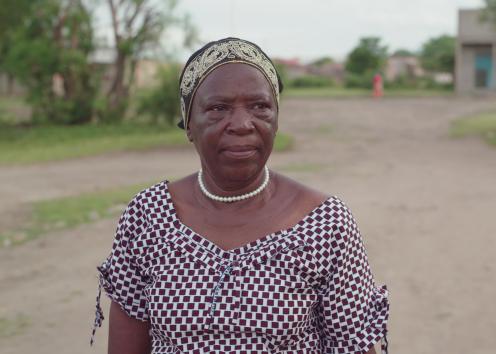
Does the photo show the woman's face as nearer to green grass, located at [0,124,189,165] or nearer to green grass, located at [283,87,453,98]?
green grass, located at [0,124,189,165]

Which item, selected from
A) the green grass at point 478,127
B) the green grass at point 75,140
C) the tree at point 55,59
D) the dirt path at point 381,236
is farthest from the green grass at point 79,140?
the green grass at point 478,127

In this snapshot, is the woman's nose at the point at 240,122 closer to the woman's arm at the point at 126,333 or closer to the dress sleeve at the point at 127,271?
the dress sleeve at the point at 127,271

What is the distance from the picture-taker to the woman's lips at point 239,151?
163 cm

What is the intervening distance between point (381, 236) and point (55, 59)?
48.5 feet

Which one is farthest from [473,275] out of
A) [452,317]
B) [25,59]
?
[25,59]

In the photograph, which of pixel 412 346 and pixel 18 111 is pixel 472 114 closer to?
pixel 18 111

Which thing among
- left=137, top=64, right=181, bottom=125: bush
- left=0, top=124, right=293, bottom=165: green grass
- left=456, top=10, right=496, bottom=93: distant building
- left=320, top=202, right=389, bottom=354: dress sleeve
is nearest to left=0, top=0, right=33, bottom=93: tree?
left=0, top=124, right=293, bottom=165: green grass

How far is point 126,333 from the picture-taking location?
5.99 feet

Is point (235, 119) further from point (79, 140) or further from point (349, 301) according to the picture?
point (79, 140)

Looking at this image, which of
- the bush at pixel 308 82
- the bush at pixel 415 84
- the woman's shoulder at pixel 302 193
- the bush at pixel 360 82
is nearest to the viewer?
the woman's shoulder at pixel 302 193

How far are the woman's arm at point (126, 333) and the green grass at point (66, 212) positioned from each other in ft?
15.9

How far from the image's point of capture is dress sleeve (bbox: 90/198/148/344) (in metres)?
1.75

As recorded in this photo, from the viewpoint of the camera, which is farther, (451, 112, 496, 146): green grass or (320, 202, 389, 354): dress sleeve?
(451, 112, 496, 146): green grass

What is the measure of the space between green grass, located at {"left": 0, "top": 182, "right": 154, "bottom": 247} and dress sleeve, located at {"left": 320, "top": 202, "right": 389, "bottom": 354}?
17.2ft
